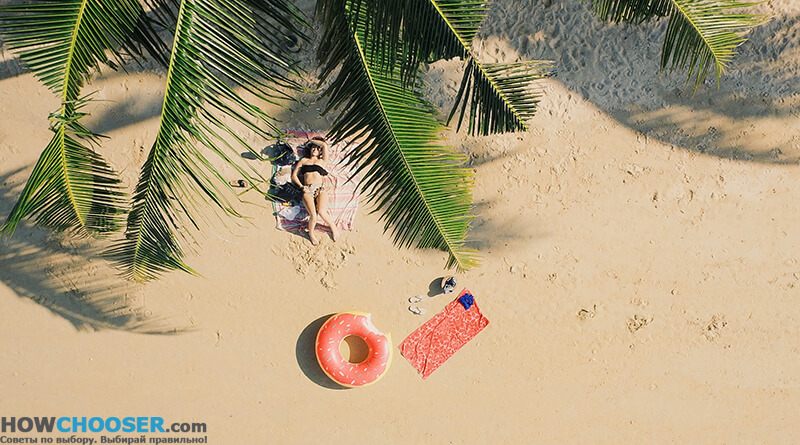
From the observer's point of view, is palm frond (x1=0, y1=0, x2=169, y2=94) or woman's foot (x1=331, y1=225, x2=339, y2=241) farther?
woman's foot (x1=331, y1=225, x2=339, y2=241)

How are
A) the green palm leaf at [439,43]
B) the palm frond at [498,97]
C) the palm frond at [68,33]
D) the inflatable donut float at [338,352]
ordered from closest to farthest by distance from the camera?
the palm frond at [68,33], the green palm leaf at [439,43], the palm frond at [498,97], the inflatable donut float at [338,352]

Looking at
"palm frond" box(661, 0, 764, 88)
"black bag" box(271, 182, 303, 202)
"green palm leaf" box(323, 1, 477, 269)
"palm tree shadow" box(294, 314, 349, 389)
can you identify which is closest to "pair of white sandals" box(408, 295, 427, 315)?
"palm tree shadow" box(294, 314, 349, 389)

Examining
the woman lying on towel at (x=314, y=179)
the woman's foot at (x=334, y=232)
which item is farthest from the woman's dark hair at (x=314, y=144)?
the woman's foot at (x=334, y=232)

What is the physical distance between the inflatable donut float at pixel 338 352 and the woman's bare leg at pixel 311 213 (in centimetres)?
72

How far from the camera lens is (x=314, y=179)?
14.6 ft

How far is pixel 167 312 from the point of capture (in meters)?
4.63

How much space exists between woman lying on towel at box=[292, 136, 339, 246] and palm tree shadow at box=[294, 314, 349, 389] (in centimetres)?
85

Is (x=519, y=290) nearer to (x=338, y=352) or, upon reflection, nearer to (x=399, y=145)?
(x=338, y=352)

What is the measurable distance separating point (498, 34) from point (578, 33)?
0.68 metres

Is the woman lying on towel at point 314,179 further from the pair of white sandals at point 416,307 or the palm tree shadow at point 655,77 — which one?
the palm tree shadow at point 655,77

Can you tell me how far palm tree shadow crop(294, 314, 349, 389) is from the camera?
4.67m

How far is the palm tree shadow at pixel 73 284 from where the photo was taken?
15.1ft

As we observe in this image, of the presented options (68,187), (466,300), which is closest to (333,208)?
(466,300)

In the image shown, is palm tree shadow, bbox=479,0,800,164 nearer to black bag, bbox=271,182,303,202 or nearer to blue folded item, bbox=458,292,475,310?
blue folded item, bbox=458,292,475,310
